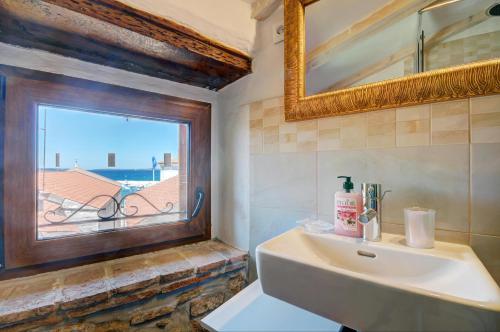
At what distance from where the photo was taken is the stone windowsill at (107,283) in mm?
731

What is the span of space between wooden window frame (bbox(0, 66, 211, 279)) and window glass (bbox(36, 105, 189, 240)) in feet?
0.13

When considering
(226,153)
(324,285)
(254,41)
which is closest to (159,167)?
(226,153)

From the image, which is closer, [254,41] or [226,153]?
[254,41]

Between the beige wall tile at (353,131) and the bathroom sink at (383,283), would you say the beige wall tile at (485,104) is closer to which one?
the beige wall tile at (353,131)

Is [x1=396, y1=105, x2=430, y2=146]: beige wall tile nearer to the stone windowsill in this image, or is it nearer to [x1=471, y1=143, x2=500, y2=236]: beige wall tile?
[x1=471, y1=143, x2=500, y2=236]: beige wall tile

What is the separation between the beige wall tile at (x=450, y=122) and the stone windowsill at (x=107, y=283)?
0.95 meters

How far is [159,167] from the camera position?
1269 millimetres

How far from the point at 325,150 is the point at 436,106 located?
0.38 meters

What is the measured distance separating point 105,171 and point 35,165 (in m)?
0.25

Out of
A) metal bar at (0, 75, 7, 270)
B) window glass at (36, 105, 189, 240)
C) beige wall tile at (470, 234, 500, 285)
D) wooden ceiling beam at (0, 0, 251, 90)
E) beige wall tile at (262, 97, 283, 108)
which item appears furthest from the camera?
beige wall tile at (262, 97, 283, 108)

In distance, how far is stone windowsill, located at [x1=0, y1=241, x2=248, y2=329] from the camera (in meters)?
0.73

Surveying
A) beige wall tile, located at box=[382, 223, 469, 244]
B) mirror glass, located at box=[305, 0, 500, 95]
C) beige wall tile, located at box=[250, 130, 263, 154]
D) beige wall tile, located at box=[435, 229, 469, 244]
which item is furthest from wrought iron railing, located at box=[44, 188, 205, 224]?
beige wall tile, located at box=[435, 229, 469, 244]

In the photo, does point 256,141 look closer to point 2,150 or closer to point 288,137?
point 288,137

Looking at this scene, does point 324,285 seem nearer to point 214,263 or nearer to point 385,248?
point 385,248
